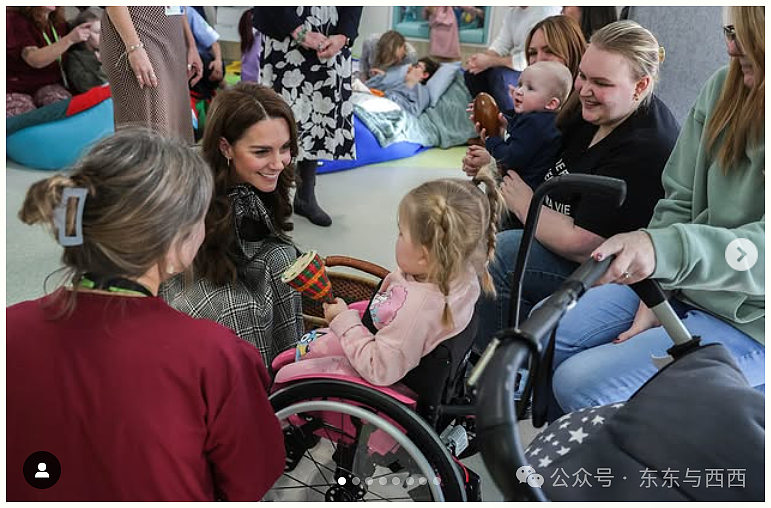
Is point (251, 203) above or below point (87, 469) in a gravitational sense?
above

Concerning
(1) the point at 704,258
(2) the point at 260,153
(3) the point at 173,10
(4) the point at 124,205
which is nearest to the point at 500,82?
(3) the point at 173,10

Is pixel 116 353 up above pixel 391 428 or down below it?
above

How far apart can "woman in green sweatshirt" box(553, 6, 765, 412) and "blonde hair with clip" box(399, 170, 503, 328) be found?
0.27m

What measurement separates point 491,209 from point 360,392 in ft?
1.45

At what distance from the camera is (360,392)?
1.18 m

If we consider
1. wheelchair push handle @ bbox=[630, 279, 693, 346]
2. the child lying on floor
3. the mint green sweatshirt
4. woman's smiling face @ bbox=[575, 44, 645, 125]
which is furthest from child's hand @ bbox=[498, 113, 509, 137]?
the child lying on floor

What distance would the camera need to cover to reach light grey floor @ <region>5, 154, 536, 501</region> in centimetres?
257

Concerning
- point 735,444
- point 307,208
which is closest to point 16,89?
point 307,208

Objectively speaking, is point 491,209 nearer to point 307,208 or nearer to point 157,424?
point 157,424

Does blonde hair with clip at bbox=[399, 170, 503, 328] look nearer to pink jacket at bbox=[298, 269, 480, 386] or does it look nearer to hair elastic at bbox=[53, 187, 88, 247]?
pink jacket at bbox=[298, 269, 480, 386]

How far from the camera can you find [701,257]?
1.09m

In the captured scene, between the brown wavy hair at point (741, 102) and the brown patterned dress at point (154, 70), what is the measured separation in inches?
65.2

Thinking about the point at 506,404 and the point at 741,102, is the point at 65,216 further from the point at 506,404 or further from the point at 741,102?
the point at 741,102

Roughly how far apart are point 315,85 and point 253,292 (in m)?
1.66
